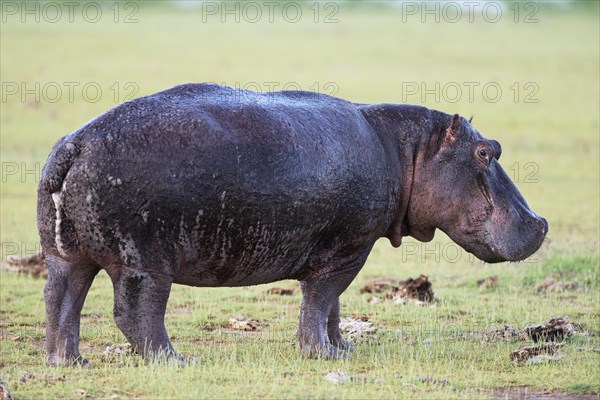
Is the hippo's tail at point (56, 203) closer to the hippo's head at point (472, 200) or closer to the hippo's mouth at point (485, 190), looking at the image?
the hippo's head at point (472, 200)

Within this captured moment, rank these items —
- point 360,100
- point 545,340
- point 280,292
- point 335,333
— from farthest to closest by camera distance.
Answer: point 360,100 → point 280,292 → point 545,340 → point 335,333

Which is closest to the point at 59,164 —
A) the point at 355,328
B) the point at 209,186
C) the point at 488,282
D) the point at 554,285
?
the point at 209,186

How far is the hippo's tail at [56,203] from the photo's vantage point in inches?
345

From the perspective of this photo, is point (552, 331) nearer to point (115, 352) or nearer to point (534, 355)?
point (534, 355)

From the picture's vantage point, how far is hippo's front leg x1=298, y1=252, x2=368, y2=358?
9805mm

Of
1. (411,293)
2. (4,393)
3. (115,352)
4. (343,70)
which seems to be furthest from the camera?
(343,70)

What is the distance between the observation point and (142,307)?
8.91 metres

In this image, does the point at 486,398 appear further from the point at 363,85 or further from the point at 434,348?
the point at 363,85

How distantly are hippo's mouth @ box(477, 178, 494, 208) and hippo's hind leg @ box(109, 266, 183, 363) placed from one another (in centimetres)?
307

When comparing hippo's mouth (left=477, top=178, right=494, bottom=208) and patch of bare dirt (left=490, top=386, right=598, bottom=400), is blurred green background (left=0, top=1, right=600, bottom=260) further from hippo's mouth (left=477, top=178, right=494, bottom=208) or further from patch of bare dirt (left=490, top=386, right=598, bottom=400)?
patch of bare dirt (left=490, top=386, right=598, bottom=400)

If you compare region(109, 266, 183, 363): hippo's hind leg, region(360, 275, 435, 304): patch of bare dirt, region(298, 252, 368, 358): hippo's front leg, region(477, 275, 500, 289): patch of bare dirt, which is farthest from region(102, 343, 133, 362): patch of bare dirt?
region(477, 275, 500, 289): patch of bare dirt

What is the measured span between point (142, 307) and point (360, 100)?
27382mm

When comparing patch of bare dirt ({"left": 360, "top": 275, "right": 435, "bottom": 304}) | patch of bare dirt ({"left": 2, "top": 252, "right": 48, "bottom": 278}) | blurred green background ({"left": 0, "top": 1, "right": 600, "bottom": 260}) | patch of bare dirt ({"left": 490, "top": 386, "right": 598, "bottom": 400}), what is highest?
blurred green background ({"left": 0, "top": 1, "right": 600, "bottom": 260})

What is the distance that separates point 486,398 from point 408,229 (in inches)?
107
